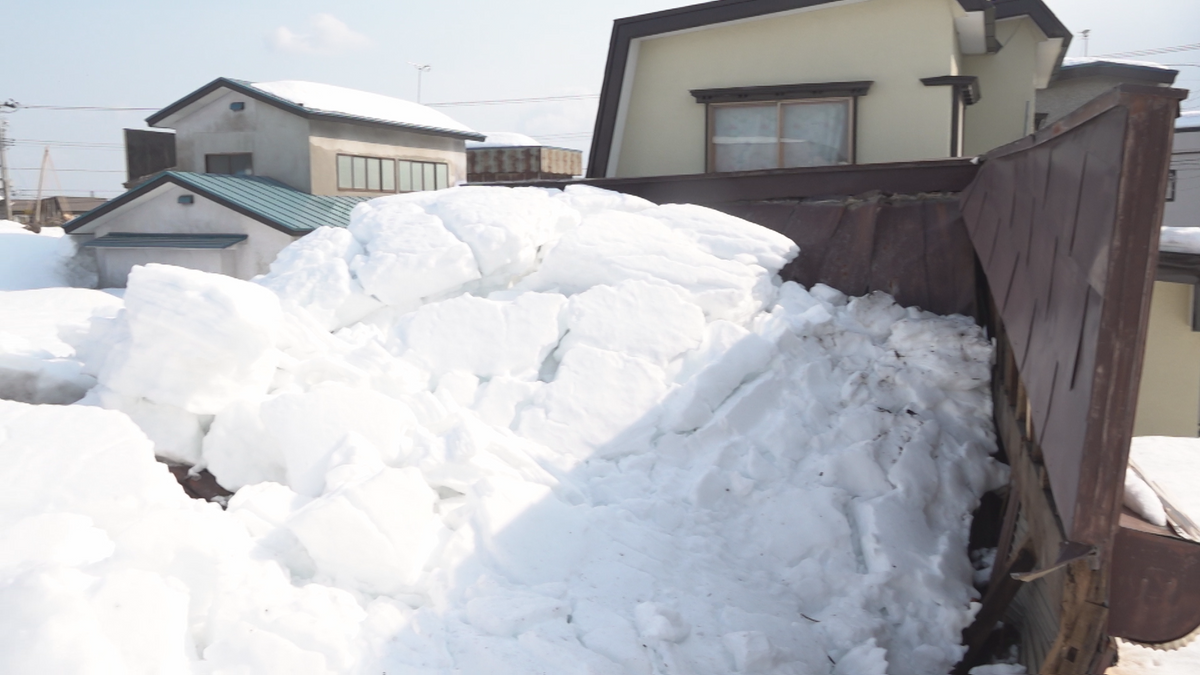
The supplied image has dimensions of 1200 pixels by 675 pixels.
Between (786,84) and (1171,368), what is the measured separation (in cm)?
426

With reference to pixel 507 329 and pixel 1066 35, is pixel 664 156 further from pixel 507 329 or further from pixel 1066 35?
pixel 1066 35

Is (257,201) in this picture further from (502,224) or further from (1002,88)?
(1002,88)

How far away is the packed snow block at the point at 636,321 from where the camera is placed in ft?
14.3

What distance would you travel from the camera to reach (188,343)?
3311mm

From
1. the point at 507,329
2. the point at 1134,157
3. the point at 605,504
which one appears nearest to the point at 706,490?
the point at 605,504

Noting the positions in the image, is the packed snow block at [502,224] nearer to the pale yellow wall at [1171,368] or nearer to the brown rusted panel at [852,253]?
the brown rusted panel at [852,253]

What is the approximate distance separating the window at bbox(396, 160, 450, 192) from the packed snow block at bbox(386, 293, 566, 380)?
48.9ft

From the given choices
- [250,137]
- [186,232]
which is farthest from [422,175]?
[186,232]

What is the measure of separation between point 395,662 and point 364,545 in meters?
0.44

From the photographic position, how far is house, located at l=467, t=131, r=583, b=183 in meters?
21.9

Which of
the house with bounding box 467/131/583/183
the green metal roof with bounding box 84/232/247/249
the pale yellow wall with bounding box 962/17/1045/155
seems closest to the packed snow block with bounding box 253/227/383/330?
the pale yellow wall with bounding box 962/17/1045/155

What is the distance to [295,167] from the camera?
1678 centimetres

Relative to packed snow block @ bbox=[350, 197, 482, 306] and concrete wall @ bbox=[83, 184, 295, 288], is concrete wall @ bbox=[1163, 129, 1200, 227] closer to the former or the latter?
packed snow block @ bbox=[350, 197, 482, 306]

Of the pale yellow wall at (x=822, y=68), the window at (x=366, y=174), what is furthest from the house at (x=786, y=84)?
the window at (x=366, y=174)
